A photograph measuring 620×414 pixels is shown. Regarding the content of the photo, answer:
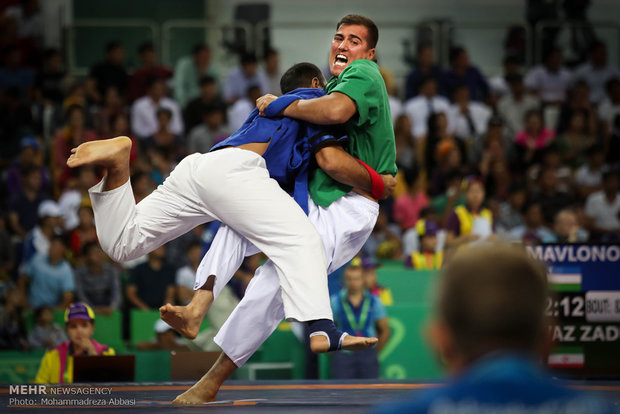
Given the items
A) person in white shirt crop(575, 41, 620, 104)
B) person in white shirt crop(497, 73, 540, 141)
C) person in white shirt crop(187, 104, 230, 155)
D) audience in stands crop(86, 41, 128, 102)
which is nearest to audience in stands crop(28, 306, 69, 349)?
person in white shirt crop(187, 104, 230, 155)

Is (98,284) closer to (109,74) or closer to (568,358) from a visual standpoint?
(109,74)

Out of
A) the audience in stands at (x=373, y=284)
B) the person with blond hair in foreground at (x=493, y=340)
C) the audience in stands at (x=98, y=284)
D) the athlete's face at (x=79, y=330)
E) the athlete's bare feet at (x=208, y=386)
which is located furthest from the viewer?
the audience in stands at (x=98, y=284)

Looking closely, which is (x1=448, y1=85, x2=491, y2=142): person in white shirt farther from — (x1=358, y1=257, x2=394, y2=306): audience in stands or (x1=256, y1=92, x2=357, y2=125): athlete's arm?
(x1=256, y1=92, x2=357, y2=125): athlete's arm

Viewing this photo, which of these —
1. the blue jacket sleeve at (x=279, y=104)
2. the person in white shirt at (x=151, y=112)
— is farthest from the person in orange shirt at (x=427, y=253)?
the blue jacket sleeve at (x=279, y=104)

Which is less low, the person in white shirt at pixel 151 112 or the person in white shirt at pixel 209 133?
the person in white shirt at pixel 151 112

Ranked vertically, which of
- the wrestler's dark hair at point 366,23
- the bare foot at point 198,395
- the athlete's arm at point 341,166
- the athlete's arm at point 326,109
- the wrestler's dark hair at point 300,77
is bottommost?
the bare foot at point 198,395

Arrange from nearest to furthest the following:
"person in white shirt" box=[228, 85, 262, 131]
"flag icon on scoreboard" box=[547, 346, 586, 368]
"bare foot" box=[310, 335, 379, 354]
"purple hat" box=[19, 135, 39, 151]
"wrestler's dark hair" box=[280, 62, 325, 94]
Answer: "bare foot" box=[310, 335, 379, 354]
"wrestler's dark hair" box=[280, 62, 325, 94]
"flag icon on scoreboard" box=[547, 346, 586, 368]
"purple hat" box=[19, 135, 39, 151]
"person in white shirt" box=[228, 85, 262, 131]

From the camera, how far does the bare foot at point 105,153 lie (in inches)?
152

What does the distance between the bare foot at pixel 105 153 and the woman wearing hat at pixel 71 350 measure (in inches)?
94.3

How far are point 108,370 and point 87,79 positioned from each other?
6.96 meters

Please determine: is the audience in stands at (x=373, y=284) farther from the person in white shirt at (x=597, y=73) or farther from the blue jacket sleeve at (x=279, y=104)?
the person in white shirt at (x=597, y=73)

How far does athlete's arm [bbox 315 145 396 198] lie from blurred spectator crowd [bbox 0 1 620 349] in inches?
178

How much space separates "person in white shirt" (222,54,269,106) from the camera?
37.9ft

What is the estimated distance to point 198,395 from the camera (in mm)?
3998
